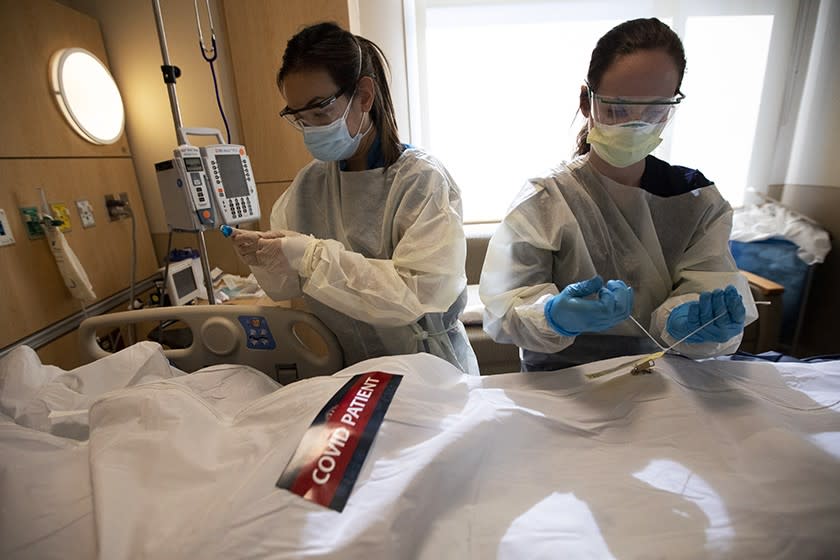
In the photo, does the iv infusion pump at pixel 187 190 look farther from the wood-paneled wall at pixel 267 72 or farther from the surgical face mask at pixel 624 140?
the surgical face mask at pixel 624 140

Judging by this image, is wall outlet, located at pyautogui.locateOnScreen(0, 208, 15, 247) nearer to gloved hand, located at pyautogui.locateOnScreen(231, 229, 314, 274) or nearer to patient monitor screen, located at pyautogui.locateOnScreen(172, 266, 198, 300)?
patient monitor screen, located at pyautogui.locateOnScreen(172, 266, 198, 300)

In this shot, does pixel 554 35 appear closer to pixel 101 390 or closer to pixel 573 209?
pixel 573 209

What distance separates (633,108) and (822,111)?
2.52 m

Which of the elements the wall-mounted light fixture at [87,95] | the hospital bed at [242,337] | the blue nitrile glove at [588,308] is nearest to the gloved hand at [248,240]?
the hospital bed at [242,337]

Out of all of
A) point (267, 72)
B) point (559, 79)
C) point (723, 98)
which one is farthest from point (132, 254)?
point (723, 98)

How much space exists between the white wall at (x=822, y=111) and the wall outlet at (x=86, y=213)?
12.8ft

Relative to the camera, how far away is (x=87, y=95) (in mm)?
1871

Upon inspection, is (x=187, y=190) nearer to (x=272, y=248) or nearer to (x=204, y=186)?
(x=204, y=186)

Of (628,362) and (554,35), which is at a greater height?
(554,35)

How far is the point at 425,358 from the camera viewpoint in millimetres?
845

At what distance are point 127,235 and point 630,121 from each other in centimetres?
236

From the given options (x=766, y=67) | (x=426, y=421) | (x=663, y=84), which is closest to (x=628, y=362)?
(x=426, y=421)

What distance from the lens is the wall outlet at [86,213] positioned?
5.89 feet

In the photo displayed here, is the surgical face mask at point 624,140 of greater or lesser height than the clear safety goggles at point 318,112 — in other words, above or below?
below
